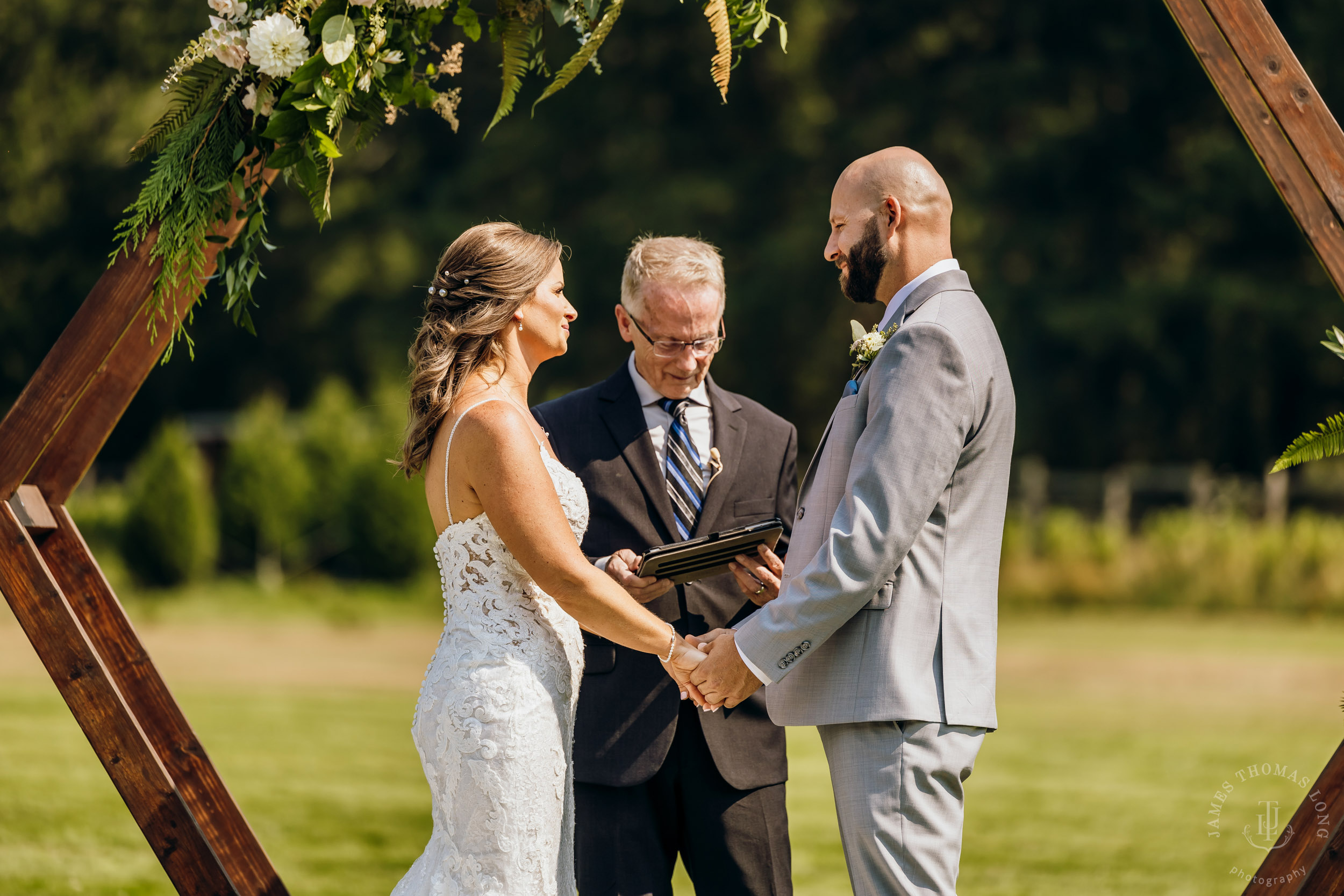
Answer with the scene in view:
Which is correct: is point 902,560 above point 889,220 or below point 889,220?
below

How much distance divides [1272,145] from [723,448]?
5.65ft

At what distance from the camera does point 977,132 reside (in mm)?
26562

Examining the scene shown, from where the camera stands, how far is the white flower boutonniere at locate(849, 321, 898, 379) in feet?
10.5

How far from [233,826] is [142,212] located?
1600 mm

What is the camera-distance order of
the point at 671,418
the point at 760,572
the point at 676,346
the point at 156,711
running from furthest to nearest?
the point at 671,418, the point at 676,346, the point at 760,572, the point at 156,711

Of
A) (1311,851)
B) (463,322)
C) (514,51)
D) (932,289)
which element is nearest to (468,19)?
(514,51)

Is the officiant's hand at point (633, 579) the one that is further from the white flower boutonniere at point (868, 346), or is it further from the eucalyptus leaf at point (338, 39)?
the eucalyptus leaf at point (338, 39)

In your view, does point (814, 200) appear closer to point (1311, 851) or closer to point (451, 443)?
point (451, 443)

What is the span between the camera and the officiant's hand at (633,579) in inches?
145

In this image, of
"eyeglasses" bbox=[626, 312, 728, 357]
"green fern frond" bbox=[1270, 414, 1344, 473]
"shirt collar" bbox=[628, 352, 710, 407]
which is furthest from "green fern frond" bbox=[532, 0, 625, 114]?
"green fern frond" bbox=[1270, 414, 1344, 473]

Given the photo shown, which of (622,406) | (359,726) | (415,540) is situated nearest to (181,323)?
(622,406)

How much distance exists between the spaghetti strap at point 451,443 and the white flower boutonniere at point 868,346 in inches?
32.8

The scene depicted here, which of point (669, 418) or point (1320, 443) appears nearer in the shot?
point (1320, 443)

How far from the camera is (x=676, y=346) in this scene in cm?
398
